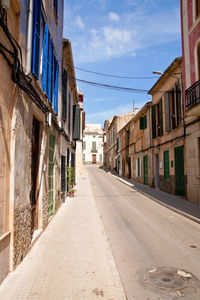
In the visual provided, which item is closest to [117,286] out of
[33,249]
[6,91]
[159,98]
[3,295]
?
[3,295]

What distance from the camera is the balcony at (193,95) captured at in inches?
388

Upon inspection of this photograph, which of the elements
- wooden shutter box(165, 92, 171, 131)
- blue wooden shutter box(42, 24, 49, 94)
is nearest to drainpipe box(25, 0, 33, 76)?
blue wooden shutter box(42, 24, 49, 94)

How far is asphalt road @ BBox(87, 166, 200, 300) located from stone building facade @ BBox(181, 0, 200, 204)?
278 centimetres

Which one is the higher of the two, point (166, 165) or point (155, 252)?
point (166, 165)

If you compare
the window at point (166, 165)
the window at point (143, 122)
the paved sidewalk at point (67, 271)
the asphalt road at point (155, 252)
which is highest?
the window at point (143, 122)

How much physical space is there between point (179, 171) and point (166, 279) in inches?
386

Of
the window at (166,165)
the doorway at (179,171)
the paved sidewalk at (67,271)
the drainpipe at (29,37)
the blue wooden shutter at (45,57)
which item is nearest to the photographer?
the paved sidewalk at (67,271)

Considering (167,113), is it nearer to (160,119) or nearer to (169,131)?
(169,131)

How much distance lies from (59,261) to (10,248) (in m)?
1.07

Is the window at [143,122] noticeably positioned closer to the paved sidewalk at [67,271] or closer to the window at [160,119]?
the window at [160,119]

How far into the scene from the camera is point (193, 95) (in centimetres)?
1029

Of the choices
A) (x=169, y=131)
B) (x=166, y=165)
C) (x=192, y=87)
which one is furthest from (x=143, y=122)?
(x=192, y=87)

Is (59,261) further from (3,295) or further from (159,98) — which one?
(159,98)


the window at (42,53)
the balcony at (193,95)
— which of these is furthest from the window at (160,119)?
the window at (42,53)
